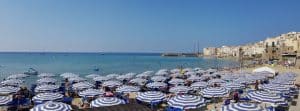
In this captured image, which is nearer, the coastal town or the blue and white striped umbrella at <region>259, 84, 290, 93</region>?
the blue and white striped umbrella at <region>259, 84, 290, 93</region>

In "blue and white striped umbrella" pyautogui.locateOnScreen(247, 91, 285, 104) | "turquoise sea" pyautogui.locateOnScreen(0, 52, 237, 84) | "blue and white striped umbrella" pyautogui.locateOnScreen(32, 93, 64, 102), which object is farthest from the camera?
"turquoise sea" pyautogui.locateOnScreen(0, 52, 237, 84)

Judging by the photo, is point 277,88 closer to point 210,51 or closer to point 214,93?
point 214,93

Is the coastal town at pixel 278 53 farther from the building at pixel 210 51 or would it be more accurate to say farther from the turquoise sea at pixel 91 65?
the building at pixel 210 51

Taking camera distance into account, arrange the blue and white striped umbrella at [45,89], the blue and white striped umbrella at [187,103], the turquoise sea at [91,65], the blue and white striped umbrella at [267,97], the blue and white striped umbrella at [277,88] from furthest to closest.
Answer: the turquoise sea at [91,65] < the blue and white striped umbrella at [45,89] < the blue and white striped umbrella at [277,88] < the blue and white striped umbrella at [267,97] < the blue and white striped umbrella at [187,103]

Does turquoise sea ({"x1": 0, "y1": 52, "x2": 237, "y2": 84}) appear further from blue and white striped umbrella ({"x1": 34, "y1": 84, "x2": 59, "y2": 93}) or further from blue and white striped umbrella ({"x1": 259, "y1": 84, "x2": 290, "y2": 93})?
blue and white striped umbrella ({"x1": 259, "y1": 84, "x2": 290, "y2": 93})

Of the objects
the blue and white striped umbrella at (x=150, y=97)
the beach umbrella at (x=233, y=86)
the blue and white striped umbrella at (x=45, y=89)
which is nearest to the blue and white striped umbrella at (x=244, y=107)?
the blue and white striped umbrella at (x=150, y=97)

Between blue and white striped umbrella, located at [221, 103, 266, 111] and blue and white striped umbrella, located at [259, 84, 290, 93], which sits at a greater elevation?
blue and white striped umbrella, located at [221, 103, 266, 111]

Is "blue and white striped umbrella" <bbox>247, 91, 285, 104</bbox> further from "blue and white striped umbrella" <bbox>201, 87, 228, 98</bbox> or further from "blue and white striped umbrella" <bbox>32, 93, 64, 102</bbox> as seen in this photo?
"blue and white striped umbrella" <bbox>32, 93, 64, 102</bbox>

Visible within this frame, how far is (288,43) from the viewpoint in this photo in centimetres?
10188

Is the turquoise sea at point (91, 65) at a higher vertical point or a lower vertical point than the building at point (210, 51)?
lower

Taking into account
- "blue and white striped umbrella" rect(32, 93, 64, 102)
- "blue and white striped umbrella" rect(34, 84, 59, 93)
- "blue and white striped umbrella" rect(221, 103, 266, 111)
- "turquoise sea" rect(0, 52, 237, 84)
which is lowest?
"turquoise sea" rect(0, 52, 237, 84)

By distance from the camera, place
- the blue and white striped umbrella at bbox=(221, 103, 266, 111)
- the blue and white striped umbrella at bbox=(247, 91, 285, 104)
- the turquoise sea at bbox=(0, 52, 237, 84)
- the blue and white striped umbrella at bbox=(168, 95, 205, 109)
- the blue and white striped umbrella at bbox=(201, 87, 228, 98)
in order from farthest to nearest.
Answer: the turquoise sea at bbox=(0, 52, 237, 84) → the blue and white striped umbrella at bbox=(201, 87, 228, 98) → the blue and white striped umbrella at bbox=(247, 91, 285, 104) → the blue and white striped umbrella at bbox=(168, 95, 205, 109) → the blue and white striped umbrella at bbox=(221, 103, 266, 111)

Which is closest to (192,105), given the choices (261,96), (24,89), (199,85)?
(261,96)

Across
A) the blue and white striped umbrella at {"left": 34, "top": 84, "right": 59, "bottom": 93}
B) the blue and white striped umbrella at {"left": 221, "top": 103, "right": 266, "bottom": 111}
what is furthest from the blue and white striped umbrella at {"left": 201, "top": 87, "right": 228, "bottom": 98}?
the blue and white striped umbrella at {"left": 34, "top": 84, "right": 59, "bottom": 93}
